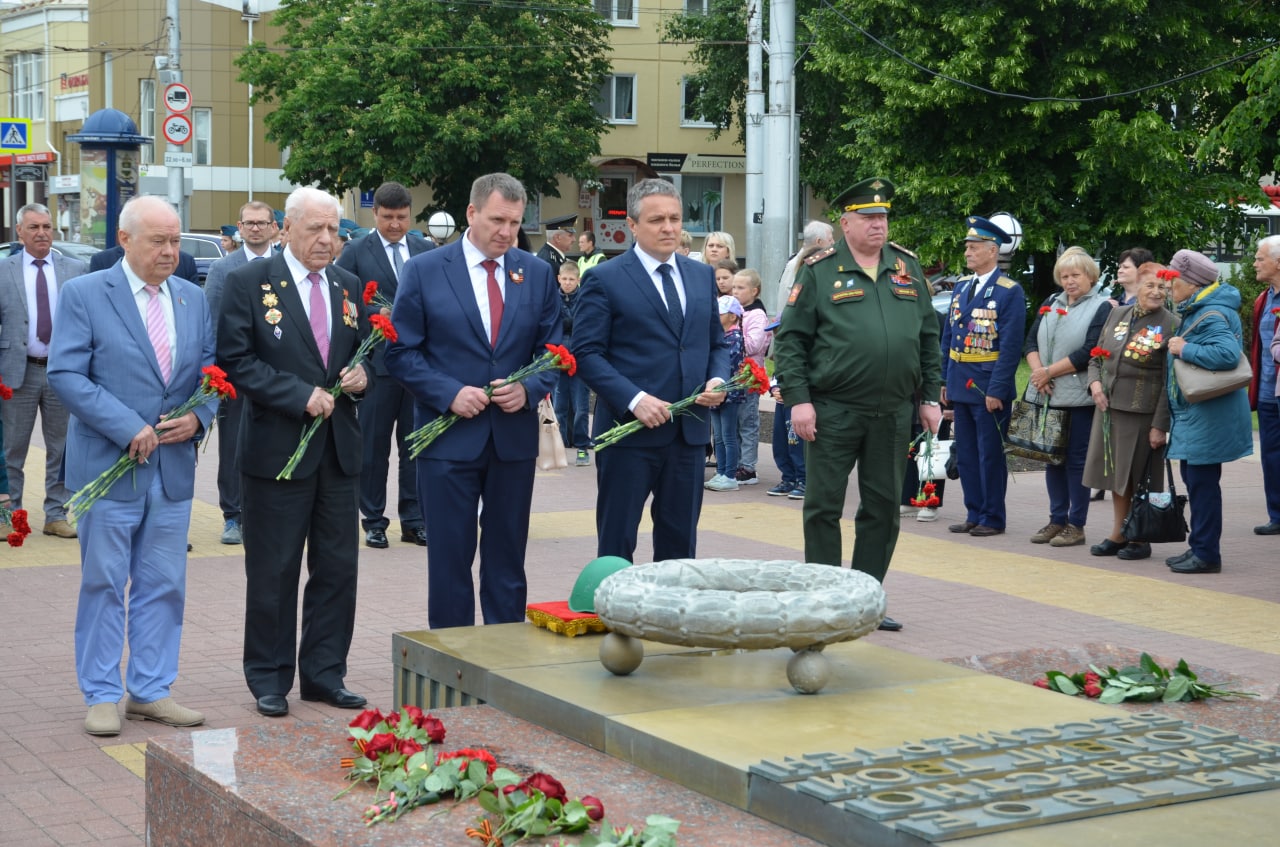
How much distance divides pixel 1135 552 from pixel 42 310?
7.50 m

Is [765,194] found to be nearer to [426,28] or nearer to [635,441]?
[635,441]

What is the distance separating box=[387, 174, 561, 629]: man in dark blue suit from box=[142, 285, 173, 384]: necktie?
91 cm

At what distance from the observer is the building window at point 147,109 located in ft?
186

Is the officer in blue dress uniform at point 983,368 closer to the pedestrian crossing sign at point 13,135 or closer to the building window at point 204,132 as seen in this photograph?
the pedestrian crossing sign at point 13,135

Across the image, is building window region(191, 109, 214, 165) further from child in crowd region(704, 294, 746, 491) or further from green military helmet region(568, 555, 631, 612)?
green military helmet region(568, 555, 631, 612)

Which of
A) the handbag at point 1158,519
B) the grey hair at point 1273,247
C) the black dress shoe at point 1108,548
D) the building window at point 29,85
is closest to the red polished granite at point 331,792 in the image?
the handbag at point 1158,519

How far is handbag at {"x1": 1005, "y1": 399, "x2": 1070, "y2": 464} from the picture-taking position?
A: 1123 centimetres

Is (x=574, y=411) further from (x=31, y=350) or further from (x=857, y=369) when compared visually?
(x=857, y=369)

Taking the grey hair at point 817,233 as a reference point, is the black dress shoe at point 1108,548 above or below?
below

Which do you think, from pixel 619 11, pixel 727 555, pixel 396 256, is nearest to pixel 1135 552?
pixel 727 555

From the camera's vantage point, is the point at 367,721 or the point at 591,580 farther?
the point at 591,580

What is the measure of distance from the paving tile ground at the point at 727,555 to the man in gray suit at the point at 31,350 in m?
0.51

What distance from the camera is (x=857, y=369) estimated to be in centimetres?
754

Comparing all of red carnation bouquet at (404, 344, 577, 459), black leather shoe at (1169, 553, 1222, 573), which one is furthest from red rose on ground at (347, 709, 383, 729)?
black leather shoe at (1169, 553, 1222, 573)
